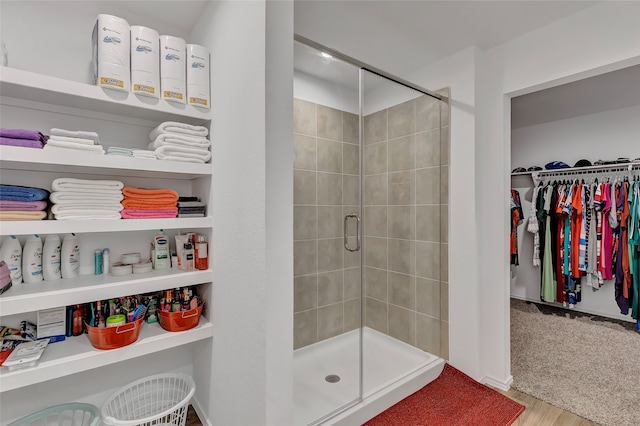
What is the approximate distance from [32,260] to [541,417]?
2.95 m

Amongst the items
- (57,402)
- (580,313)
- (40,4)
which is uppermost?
(40,4)

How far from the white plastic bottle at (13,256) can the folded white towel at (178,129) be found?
80cm

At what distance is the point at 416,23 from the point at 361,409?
2.41 meters

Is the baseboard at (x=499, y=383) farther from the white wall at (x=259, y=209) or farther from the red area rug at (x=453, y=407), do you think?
the white wall at (x=259, y=209)

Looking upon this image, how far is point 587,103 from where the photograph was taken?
346cm

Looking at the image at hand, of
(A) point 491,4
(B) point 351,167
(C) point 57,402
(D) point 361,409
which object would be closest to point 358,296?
(D) point 361,409

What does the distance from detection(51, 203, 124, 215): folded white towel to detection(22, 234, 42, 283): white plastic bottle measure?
0.23 metres

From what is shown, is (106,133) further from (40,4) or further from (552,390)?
(552,390)

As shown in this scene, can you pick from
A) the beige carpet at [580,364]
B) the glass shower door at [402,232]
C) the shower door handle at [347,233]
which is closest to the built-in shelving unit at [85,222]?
the shower door handle at [347,233]

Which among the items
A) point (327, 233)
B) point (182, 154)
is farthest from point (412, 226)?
point (182, 154)

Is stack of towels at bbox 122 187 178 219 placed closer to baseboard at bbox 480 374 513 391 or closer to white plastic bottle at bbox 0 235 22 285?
white plastic bottle at bbox 0 235 22 285

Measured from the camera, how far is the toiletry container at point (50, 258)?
149cm

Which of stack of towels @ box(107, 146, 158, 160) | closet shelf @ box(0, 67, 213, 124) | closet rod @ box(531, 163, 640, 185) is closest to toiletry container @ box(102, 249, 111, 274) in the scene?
stack of towels @ box(107, 146, 158, 160)

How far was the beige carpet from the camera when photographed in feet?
A: 6.52
